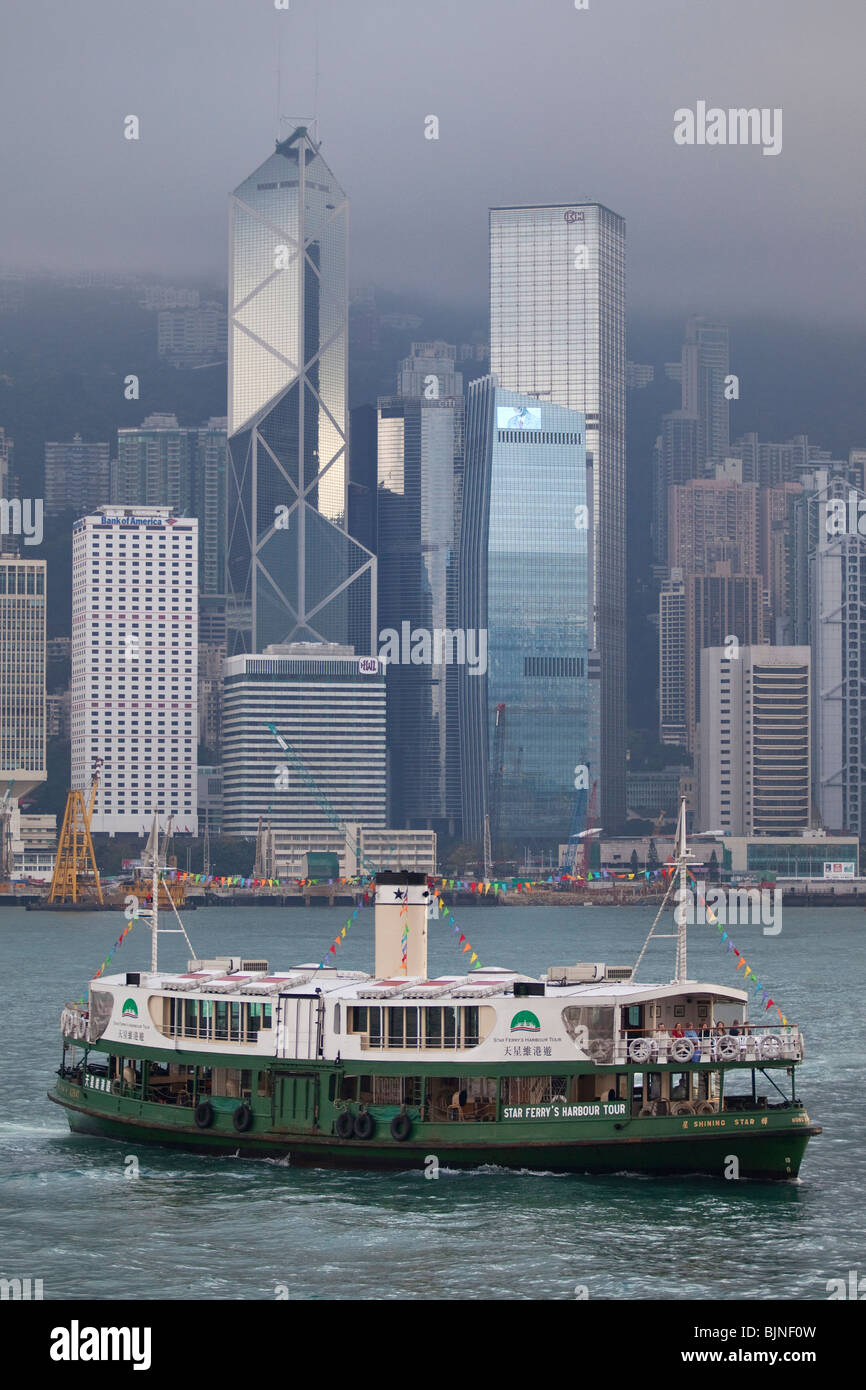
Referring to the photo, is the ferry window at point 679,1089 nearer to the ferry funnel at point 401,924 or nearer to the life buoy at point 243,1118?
the ferry funnel at point 401,924

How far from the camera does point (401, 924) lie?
45969mm

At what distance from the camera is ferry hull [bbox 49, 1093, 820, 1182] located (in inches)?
1601

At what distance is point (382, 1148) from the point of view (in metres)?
41.4

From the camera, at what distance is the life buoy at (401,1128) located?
136ft

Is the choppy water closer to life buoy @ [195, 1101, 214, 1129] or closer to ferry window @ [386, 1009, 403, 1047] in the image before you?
life buoy @ [195, 1101, 214, 1129]

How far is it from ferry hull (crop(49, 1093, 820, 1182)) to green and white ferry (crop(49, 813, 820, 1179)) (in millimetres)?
37

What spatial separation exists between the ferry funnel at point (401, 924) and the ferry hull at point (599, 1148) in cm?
493

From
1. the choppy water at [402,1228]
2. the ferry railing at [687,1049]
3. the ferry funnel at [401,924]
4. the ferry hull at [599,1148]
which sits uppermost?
the ferry funnel at [401,924]

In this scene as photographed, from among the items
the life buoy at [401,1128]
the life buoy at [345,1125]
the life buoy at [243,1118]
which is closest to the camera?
the life buoy at [401,1128]

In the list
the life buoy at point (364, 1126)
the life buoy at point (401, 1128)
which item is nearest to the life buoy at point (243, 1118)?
the life buoy at point (364, 1126)

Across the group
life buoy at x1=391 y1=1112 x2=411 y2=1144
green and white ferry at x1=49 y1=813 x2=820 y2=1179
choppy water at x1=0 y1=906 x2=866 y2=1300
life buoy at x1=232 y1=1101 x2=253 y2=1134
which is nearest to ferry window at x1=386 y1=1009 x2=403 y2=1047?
green and white ferry at x1=49 y1=813 x2=820 y2=1179

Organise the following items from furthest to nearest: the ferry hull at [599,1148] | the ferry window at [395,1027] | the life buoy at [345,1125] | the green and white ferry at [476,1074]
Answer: the ferry window at [395,1027]
the life buoy at [345,1125]
the green and white ferry at [476,1074]
the ferry hull at [599,1148]
